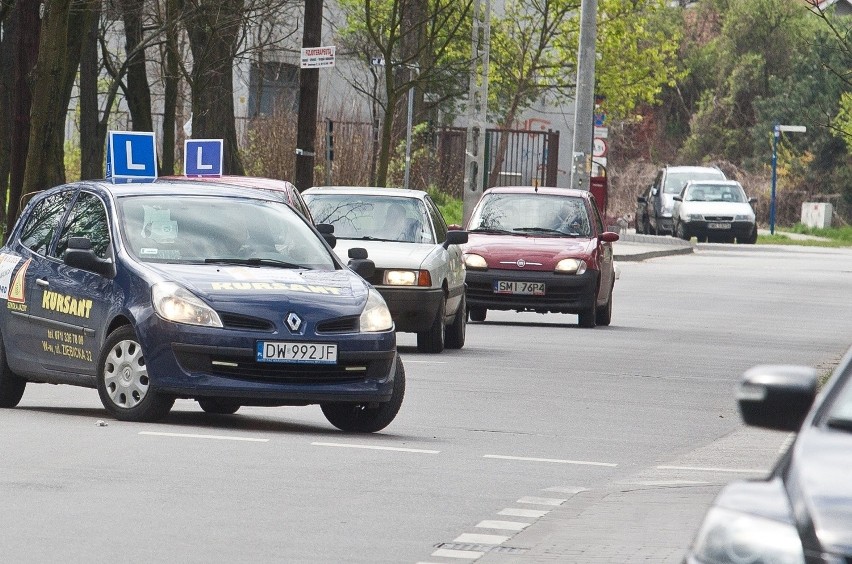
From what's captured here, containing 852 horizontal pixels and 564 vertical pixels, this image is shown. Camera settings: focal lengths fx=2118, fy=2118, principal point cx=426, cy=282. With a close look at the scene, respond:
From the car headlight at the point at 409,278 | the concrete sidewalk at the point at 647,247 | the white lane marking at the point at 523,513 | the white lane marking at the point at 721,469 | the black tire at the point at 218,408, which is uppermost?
the car headlight at the point at 409,278

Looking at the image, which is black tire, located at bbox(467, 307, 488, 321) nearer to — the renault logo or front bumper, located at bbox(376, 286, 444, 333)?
front bumper, located at bbox(376, 286, 444, 333)

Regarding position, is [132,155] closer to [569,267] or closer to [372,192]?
[372,192]

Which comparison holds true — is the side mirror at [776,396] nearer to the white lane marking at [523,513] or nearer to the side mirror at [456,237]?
the white lane marking at [523,513]

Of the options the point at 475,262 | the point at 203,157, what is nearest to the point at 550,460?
the point at 475,262

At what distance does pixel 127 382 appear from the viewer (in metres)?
12.4

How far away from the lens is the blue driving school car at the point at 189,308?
12016mm

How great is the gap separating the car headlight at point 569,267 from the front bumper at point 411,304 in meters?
4.69

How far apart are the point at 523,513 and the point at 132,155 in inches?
627

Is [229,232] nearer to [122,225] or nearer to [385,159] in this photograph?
[122,225]

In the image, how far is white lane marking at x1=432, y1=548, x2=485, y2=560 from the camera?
8062 mm

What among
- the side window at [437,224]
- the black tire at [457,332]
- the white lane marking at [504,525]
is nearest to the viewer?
the white lane marking at [504,525]

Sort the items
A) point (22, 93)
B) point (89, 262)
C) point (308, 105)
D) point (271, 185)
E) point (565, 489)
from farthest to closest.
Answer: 1. point (308, 105)
2. point (22, 93)
3. point (271, 185)
4. point (89, 262)
5. point (565, 489)

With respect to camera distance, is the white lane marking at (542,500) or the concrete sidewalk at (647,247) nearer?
the white lane marking at (542,500)

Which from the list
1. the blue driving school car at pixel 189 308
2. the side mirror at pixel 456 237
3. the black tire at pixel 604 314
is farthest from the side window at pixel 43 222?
the black tire at pixel 604 314
